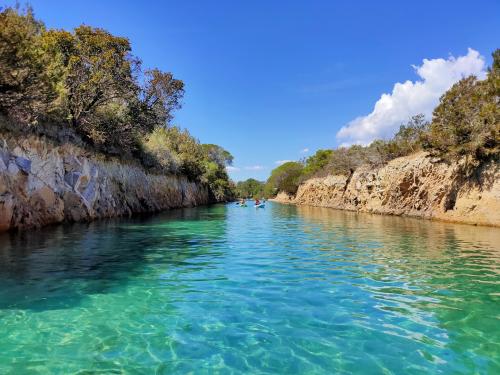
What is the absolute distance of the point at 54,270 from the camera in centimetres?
1070

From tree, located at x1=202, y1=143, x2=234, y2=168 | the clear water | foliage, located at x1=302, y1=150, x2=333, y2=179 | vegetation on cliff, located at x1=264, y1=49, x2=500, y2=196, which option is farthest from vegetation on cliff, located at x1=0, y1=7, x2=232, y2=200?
tree, located at x1=202, y1=143, x2=234, y2=168

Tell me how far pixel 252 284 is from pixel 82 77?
81.6 ft

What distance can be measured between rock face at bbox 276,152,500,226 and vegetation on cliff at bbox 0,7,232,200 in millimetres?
22630

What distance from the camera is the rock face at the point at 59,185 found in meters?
19.3

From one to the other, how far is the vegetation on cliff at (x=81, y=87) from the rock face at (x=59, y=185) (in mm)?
1510

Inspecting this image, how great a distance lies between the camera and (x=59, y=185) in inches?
941

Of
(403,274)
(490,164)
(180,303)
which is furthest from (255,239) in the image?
(490,164)

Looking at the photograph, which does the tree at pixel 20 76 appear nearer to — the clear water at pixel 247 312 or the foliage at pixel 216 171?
the clear water at pixel 247 312

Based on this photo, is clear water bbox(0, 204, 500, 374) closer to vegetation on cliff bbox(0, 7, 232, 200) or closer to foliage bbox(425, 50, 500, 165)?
vegetation on cliff bbox(0, 7, 232, 200)

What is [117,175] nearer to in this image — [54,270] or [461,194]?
[54,270]

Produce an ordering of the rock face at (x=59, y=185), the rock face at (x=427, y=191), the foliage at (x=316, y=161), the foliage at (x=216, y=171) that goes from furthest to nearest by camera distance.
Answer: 1. the foliage at (x=316, y=161)
2. the foliage at (x=216, y=171)
3. the rock face at (x=427, y=191)
4. the rock face at (x=59, y=185)

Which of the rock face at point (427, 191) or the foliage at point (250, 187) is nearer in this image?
the rock face at point (427, 191)

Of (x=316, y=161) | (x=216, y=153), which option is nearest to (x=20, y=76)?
(x=316, y=161)

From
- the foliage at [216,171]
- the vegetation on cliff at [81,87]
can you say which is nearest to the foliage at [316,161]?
the foliage at [216,171]
